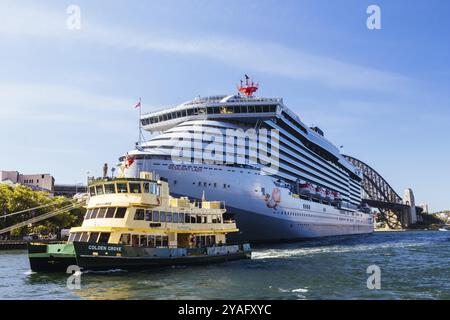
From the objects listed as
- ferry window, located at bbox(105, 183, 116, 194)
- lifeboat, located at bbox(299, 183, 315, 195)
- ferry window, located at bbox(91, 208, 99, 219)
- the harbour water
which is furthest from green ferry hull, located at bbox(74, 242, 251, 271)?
lifeboat, located at bbox(299, 183, 315, 195)

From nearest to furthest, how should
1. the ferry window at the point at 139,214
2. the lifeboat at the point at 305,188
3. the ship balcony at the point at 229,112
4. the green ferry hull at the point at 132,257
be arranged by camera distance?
the green ferry hull at the point at 132,257
the ferry window at the point at 139,214
the ship balcony at the point at 229,112
the lifeboat at the point at 305,188

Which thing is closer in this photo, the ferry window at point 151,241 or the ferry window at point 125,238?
the ferry window at point 125,238

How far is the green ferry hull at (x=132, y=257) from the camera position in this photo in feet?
88.1

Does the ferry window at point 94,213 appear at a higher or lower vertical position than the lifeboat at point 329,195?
lower

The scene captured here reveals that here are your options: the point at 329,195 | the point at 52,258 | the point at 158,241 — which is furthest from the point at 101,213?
the point at 329,195

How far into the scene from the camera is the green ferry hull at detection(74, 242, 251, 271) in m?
26.8

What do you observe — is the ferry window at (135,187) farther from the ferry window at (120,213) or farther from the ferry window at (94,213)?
the ferry window at (94,213)

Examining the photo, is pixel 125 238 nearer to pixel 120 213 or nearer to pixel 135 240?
pixel 135 240

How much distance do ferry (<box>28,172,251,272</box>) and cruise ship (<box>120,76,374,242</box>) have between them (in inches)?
195

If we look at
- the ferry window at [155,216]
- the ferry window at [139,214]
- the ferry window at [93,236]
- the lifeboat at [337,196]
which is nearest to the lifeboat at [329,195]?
the lifeboat at [337,196]

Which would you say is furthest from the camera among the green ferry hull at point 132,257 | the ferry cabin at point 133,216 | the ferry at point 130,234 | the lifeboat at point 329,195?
the lifeboat at point 329,195

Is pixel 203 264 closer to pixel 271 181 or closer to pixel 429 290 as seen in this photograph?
pixel 429 290

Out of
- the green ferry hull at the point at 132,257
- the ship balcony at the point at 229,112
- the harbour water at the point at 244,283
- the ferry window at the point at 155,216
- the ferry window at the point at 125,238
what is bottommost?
the harbour water at the point at 244,283
